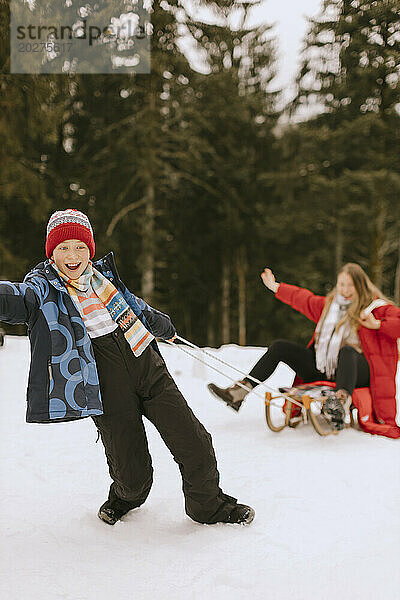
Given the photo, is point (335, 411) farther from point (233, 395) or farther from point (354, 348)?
point (233, 395)

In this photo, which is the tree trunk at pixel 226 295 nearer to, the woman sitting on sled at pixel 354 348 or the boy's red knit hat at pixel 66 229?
the woman sitting on sled at pixel 354 348

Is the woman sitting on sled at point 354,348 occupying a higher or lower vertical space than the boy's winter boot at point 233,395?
higher

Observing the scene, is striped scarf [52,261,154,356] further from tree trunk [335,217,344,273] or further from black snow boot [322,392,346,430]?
tree trunk [335,217,344,273]

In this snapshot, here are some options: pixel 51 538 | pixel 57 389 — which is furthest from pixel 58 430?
pixel 57 389

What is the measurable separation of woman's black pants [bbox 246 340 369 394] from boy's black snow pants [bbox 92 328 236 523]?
1.00 m

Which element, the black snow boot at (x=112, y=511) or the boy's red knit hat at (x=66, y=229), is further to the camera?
the black snow boot at (x=112, y=511)

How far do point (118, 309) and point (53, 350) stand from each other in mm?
197

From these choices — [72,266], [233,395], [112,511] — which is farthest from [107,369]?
[233,395]

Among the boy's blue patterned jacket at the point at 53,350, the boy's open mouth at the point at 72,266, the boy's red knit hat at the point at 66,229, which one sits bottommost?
the boy's blue patterned jacket at the point at 53,350

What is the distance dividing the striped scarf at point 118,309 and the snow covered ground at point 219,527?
463 mm

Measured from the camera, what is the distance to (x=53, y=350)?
3.99 feet

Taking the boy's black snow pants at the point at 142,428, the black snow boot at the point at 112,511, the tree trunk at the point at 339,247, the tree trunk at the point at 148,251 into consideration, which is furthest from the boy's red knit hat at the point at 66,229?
the tree trunk at the point at 339,247

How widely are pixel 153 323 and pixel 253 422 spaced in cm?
123

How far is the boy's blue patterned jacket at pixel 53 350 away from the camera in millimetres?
1200
